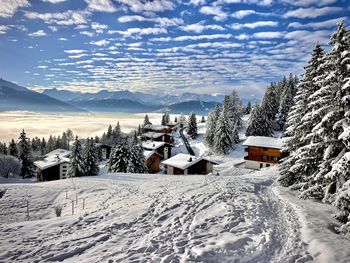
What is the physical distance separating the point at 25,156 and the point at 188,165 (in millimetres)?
44300

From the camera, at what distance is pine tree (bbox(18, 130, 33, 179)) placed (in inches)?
2886

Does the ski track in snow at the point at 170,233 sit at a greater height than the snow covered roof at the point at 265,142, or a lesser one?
lesser

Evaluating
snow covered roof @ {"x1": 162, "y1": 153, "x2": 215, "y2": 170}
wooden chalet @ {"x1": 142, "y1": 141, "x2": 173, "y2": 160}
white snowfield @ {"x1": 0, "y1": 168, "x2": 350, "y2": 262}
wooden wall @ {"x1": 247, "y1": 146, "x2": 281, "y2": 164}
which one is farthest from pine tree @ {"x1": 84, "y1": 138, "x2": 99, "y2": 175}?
white snowfield @ {"x1": 0, "y1": 168, "x2": 350, "y2": 262}

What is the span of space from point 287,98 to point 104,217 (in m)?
82.7

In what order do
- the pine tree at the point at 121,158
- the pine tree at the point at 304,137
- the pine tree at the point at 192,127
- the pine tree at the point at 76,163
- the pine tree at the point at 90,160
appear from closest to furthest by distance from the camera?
the pine tree at the point at 304,137 < the pine tree at the point at 121,158 < the pine tree at the point at 76,163 < the pine tree at the point at 90,160 < the pine tree at the point at 192,127

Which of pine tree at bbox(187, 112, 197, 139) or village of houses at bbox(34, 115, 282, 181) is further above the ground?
pine tree at bbox(187, 112, 197, 139)

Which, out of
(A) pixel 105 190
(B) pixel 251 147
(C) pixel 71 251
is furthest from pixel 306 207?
(B) pixel 251 147

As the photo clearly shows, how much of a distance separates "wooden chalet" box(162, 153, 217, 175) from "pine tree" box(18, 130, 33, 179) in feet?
123

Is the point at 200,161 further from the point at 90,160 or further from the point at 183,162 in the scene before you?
the point at 90,160

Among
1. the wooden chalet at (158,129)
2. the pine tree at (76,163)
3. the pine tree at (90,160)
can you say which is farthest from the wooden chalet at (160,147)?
the wooden chalet at (158,129)

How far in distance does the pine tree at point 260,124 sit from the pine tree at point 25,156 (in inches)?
2463

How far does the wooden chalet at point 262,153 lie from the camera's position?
58.4m

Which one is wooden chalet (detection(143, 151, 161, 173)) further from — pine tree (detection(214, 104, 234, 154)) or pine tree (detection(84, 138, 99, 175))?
pine tree (detection(214, 104, 234, 154))

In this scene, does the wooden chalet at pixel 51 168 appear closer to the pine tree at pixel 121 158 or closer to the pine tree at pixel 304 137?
the pine tree at pixel 121 158
